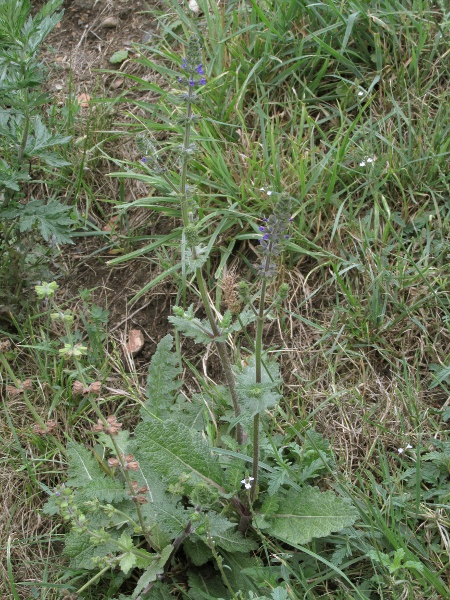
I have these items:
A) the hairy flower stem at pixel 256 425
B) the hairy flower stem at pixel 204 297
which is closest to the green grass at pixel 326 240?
the hairy flower stem at pixel 256 425

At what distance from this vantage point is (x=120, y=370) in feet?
9.71

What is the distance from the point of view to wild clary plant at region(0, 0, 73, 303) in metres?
2.71

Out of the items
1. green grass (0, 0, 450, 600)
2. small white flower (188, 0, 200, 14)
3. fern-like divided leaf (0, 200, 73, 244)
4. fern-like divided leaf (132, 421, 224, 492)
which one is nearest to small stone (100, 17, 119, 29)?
green grass (0, 0, 450, 600)

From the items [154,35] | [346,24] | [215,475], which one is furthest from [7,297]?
[346,24]

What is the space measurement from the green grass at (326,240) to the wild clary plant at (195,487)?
0.11 metres

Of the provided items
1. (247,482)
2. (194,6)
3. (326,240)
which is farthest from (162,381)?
(194,6)

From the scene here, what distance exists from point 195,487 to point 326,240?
4.86 ft

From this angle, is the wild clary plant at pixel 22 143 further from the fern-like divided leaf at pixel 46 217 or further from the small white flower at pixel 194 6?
the small white flower at pixel 194 6

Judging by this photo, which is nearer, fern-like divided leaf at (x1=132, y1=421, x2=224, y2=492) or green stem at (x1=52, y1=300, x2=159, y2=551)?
green stem at (x1=52, y1=300, x2=159, y2=551)

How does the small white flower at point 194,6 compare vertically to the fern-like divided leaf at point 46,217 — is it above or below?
above

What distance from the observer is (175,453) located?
93.4 inches

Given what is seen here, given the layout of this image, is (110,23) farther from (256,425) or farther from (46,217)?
(256,425)

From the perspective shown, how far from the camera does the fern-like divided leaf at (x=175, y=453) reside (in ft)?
7.70

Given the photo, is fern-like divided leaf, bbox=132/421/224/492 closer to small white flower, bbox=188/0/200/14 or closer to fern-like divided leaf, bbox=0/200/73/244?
fern-like divided leaf, bbox=0/200/73/244
